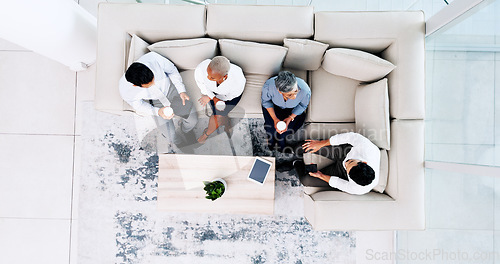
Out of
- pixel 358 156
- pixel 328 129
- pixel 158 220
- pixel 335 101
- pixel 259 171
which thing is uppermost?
pixel 335 101

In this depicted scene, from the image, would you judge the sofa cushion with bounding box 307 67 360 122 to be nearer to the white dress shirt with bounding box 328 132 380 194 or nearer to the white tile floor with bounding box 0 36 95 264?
the white dress shirt with bounding box 328 132 380 194

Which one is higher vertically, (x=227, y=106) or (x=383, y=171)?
(x=227, y=106)

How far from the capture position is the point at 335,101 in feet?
7.83

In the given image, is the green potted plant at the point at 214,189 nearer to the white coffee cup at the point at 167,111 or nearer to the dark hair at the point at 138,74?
the white coffee cup at the point at 167,111

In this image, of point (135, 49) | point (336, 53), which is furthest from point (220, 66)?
point (336, 53)

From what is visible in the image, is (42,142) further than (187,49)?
Yes

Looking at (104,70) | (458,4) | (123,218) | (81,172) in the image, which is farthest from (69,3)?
(458,4)

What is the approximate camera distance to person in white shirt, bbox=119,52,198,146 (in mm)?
1871

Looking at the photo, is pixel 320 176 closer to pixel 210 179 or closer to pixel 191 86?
pixel 210 179

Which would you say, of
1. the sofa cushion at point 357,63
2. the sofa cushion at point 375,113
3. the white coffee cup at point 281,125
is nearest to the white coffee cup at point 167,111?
the white coffee cup at point 281,125

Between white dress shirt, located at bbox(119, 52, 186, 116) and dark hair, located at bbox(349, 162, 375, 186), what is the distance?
1443mm

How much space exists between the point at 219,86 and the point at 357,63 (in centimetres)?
107

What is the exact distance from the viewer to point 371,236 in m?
2.74

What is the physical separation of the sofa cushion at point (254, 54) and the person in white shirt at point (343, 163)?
0.71m
